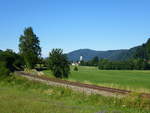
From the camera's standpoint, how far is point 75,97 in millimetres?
22328

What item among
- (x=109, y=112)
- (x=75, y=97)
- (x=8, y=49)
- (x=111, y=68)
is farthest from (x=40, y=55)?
(x=109, y=112)

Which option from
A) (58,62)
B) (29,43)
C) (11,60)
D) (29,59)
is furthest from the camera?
(29,43)

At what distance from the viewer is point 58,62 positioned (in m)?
49.1

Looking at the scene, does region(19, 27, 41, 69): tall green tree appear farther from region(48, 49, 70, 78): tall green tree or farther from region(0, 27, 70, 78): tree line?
region(48, 49, 70, 78): tall green tree

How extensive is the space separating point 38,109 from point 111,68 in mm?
136811

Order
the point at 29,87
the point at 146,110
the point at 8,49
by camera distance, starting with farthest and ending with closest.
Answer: the point at 8,49
the point at 29,87
the point at 146,110

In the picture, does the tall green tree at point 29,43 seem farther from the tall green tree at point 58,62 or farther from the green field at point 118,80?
the tall green tree at point 58,62

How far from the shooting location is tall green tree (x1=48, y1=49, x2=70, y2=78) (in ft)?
160

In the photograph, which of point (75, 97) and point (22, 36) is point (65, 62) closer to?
point (75, 97)

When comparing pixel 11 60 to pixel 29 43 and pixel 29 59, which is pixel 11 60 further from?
pixel 29 43

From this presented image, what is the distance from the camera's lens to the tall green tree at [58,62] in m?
48.8

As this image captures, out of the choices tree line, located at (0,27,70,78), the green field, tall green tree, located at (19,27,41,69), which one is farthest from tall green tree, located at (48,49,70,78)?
tall green tree, located at (19,27,41,69)

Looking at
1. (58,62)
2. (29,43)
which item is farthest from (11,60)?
(58,62)

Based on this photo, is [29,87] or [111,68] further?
[111,68]
